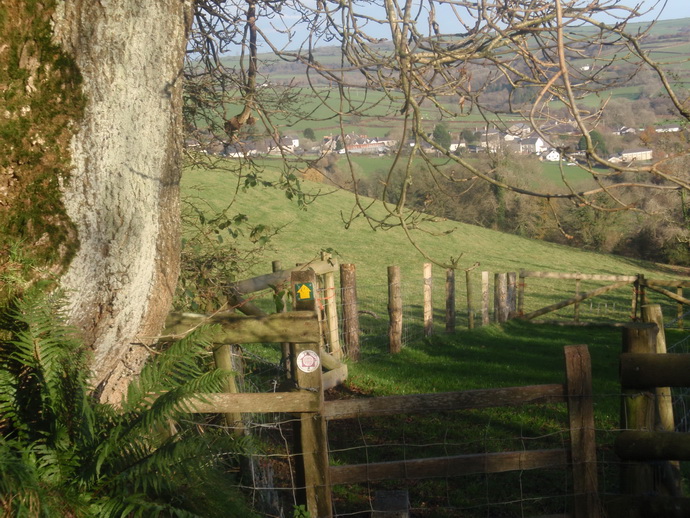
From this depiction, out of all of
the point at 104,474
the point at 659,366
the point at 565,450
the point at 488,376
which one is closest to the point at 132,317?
the point at 104,474

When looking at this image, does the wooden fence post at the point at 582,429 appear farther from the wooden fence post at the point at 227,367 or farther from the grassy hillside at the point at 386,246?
the grassy hillside at the point at 386,246

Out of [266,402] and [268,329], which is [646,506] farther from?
[268,329]

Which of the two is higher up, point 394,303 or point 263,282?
point 263,282

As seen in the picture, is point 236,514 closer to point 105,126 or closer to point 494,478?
point 105,126

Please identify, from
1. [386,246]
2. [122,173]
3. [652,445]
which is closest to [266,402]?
[122,173]

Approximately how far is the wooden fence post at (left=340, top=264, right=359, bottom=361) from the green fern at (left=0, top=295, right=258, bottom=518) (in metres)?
6.29

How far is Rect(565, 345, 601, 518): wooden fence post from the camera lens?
3766mm

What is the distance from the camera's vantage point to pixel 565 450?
3809mm

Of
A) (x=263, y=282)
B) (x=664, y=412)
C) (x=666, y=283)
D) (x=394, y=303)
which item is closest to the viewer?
(x=664, y=412)

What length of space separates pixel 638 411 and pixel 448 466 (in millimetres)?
1133

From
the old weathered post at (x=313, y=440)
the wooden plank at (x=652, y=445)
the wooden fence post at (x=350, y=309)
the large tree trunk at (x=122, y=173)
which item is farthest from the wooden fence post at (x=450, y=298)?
the large tree trunk at (x=122, y=173)

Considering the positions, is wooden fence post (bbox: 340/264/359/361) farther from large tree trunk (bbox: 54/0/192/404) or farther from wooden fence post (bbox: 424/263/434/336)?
large tree trunk (bbox: 54/0/192/404)

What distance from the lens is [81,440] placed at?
2756mm

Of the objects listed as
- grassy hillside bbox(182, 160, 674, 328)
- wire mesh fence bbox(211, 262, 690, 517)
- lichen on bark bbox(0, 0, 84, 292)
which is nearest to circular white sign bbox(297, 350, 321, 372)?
wire mesh fence bbox(211, 262, 690, 517)
